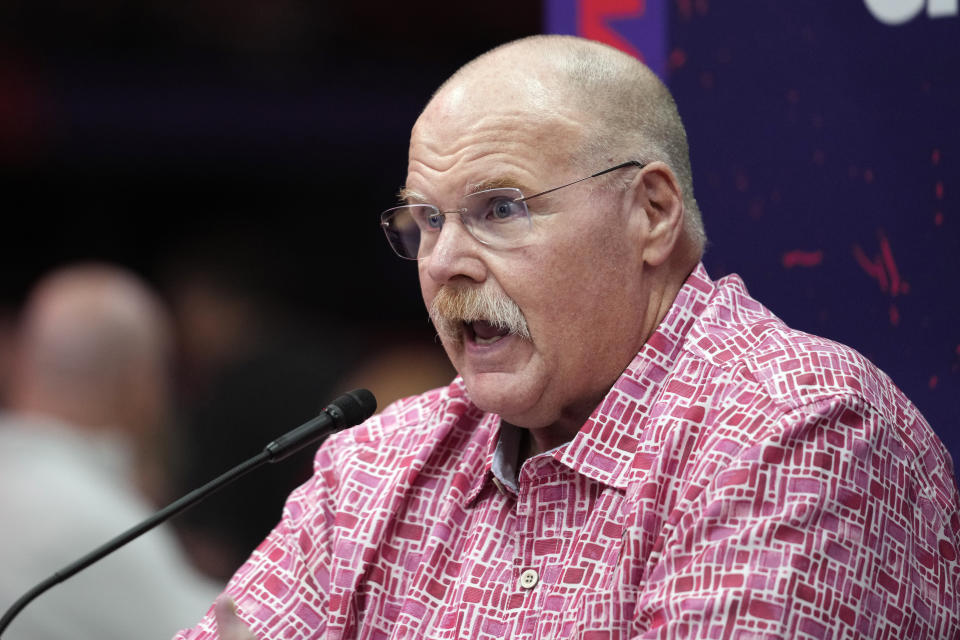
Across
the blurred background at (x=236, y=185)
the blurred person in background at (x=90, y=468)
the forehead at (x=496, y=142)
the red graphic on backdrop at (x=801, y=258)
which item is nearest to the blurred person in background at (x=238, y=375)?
the blurred background at (x=236, y=185)

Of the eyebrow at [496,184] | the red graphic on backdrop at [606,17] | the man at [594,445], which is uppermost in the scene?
the red graphic on backdrop at [606,17]

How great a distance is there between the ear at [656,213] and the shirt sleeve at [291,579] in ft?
2.22

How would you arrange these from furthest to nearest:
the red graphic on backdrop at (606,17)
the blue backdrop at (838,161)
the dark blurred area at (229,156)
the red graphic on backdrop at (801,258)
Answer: the dark blurred area at (229,156) < the red graphic on backdrop at (606,17) < the red graphic on backdrop at (801,258) < the blue backdrop at (838,161)

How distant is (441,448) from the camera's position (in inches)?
79.0

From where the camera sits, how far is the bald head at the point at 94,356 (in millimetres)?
3590

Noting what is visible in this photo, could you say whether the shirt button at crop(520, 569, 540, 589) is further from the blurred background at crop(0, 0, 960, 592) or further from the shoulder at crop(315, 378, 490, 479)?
the blurred background at crop(0, 0, 960, 592)

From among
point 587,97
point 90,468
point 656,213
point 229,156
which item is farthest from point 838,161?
point 229,156

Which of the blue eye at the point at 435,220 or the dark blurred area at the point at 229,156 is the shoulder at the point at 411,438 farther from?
the dark blurred area at the point at 229,156

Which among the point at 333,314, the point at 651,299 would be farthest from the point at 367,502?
the point at 333,314

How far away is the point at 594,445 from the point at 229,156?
12.4 feet

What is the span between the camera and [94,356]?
3629 mm

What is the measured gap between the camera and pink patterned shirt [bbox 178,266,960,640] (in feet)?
4.68

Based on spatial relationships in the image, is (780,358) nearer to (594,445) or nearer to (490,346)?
(594,445)

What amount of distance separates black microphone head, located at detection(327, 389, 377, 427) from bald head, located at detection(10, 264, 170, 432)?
6.52ft
